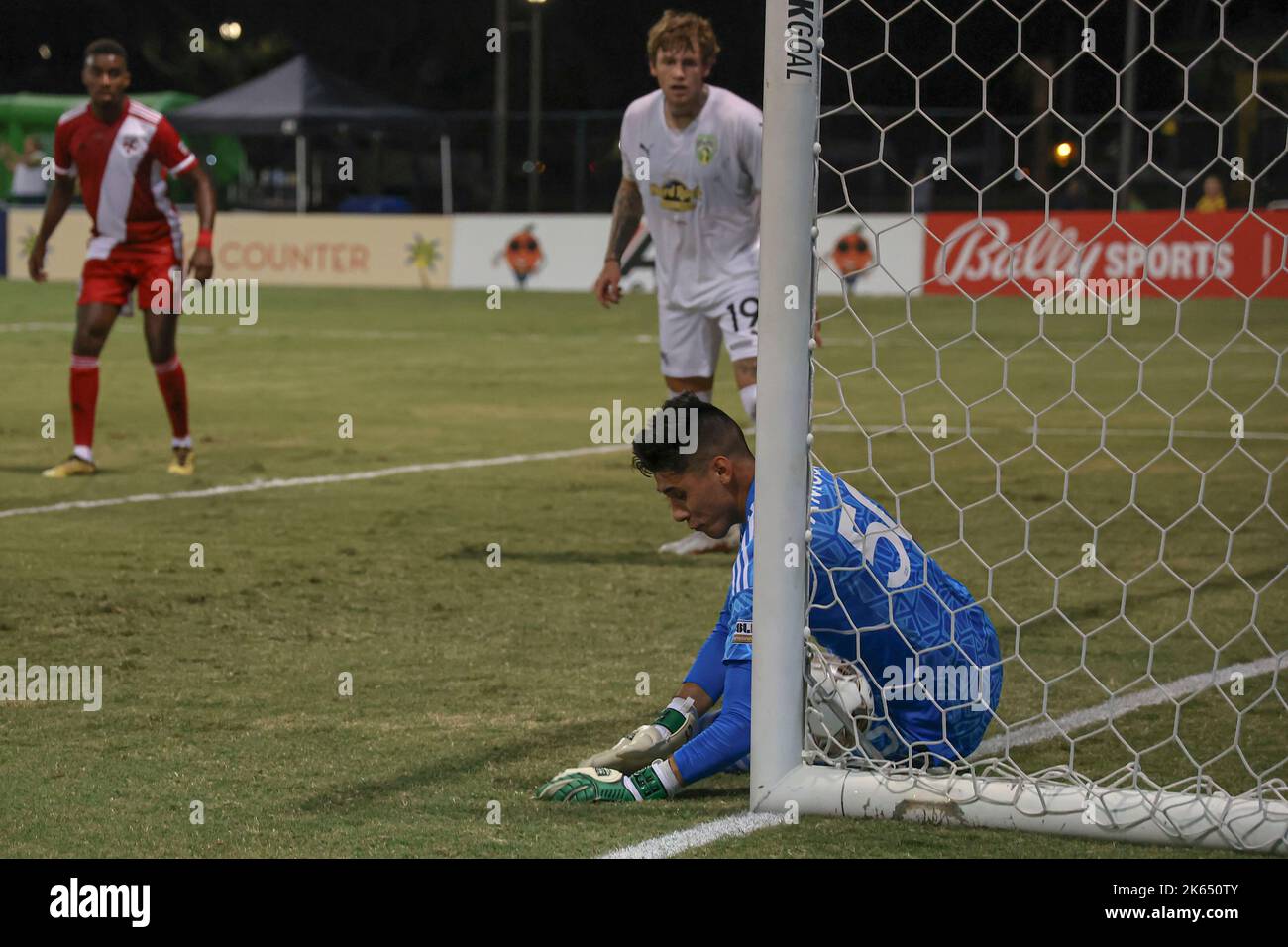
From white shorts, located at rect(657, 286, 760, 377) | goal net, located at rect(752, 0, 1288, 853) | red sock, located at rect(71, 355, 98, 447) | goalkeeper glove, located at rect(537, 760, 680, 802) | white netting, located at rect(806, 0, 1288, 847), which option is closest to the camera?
goal net, located at rect(752, 0, 1288, 853)

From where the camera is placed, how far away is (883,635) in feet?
14.4

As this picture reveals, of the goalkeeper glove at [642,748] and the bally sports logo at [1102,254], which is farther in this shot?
the bally sports logo at [1102,254]

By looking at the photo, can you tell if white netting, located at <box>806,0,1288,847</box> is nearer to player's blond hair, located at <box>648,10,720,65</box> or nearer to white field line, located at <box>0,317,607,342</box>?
player's blond hair, located at <box>648,10,720,65</box>

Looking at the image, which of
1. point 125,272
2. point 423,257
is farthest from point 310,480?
point 423,257

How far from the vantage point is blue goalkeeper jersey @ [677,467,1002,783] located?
433 cm

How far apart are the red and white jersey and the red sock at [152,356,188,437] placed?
2.06 ft

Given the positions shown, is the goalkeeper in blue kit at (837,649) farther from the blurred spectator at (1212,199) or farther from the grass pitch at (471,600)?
the blurred spectator at (1212,199)

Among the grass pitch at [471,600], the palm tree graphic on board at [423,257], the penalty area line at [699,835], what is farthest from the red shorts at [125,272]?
the palm tree graphic on board at [423,257]

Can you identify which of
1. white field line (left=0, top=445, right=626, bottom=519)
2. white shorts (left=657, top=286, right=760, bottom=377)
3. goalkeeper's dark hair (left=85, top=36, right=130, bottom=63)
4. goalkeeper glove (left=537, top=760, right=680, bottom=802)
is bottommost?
goalkeeper glove (left=537, top=760, right=680, bottom=802)

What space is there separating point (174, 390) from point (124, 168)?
3.87ft

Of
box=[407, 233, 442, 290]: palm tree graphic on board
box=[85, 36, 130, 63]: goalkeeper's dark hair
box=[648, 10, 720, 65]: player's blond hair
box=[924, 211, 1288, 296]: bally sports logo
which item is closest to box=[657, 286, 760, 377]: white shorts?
box=[648, 10, 720, 65]: player's blond hair

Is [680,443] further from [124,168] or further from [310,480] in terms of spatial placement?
[124,168]

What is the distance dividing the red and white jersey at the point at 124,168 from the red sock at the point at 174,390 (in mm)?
629

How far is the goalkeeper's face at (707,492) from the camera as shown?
4.52 metres
